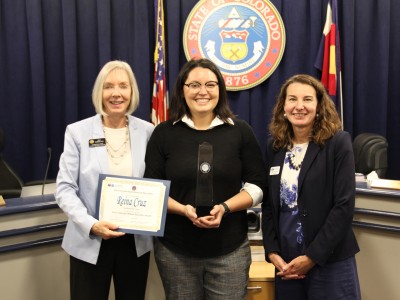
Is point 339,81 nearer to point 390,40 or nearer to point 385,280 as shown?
point 390,40

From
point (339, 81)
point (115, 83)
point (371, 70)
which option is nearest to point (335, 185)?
point (115, 83)

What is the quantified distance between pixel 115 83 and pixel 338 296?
4.05ft

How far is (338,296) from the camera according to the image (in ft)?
4.98

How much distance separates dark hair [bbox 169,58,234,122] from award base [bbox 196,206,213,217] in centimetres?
39

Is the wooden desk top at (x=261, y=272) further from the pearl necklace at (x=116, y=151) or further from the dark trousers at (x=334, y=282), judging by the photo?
the pearl necklace at (x=116, y=151)

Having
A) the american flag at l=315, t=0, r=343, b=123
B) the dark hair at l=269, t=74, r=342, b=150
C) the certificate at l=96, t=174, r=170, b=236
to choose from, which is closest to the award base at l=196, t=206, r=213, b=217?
the certificate at l=96, t=174, r=170, b=236

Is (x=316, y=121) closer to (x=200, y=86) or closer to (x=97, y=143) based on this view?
(x=200, y=86)

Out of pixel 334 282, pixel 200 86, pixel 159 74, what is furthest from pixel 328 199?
pixel 159 74

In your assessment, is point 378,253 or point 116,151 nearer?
point 116,151

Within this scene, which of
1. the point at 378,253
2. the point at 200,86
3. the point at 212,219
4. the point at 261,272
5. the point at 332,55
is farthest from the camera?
the point at 332,55

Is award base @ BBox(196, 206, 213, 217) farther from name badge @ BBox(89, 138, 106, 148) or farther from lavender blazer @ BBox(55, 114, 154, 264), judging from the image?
name badge @ BBox(89, 138, 106, 148)

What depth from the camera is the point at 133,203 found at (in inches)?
62.8

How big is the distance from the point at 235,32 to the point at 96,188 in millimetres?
2841

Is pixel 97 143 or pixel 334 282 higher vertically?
pixel 97 143
